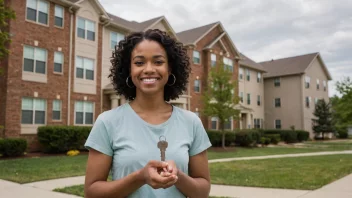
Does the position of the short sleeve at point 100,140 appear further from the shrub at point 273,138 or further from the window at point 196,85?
the shrub at point 273,138

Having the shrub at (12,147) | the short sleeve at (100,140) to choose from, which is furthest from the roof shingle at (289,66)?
the short sleeve at (100,140)

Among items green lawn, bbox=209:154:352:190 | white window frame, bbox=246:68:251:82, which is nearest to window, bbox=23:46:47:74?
green lawn, bbox=209:154:352:190

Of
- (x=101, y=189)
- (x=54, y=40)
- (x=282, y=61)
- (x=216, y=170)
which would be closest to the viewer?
(x=101, y=189)

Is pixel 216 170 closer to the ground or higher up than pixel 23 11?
closer to the ground

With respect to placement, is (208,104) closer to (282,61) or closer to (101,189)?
(101,189)

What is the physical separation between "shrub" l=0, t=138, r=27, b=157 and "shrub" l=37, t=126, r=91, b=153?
1519 mm

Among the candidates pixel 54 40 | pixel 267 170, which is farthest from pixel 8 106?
pixel 267 170

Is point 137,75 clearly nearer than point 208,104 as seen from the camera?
Yes

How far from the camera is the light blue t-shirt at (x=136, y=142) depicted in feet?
5.82

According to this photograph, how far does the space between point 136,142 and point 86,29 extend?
62.9ft

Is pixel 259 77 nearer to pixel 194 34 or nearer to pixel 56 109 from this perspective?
pixel 194 34

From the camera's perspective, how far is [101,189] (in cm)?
176

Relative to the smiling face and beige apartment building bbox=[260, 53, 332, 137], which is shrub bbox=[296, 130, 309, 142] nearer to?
beige apartment building bbox=[260, 53, 332, 137]

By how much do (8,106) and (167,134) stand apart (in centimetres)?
1593
